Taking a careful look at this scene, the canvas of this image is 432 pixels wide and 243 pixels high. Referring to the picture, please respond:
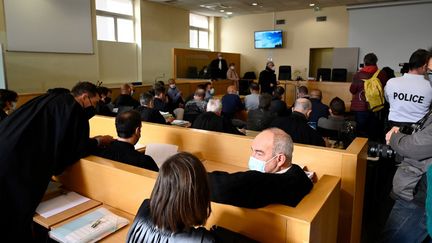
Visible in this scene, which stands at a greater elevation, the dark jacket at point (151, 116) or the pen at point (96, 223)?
the dark jacket at point (151, 116)

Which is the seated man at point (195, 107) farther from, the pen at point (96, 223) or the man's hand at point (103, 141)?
the pen at point (96, 223)

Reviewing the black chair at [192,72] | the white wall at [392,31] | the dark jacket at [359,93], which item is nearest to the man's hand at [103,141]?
the dark jacket at [359,93]

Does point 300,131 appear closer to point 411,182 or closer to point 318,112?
point 411,182

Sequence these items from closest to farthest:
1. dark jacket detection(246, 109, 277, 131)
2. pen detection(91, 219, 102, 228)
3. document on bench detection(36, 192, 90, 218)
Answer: pen detection(91, 219, 102, 228), document on bench detection(36, 192, 90, 218), dark jacket detection(246, 109, 277, 131)

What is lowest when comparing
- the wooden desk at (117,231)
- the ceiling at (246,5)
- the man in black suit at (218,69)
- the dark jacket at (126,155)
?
the wooden desk at (117,231)

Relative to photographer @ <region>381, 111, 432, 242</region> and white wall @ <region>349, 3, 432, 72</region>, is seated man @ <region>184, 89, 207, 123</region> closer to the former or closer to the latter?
photographer @ <region>381, 111, 432, 242</region>

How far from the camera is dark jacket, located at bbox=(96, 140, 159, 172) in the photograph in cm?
221

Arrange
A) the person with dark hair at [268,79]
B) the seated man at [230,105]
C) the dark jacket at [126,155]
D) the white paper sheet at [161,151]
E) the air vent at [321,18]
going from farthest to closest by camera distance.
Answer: the air vent at [321,18], the person with dark hair at [268,79], the seated man at [230,105], the white paper sheet at [161,151], the dark jacket at [126,155]

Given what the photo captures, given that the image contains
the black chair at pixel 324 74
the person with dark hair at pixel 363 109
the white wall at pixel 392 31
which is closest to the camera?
the person with dark hair at pixel 363 109

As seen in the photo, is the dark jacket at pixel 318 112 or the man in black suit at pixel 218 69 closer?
the dark jacket at pixel 318 112

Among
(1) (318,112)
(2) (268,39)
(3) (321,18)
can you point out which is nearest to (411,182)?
(1) (318,112)

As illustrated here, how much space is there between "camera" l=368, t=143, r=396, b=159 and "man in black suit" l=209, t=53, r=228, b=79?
316 inches

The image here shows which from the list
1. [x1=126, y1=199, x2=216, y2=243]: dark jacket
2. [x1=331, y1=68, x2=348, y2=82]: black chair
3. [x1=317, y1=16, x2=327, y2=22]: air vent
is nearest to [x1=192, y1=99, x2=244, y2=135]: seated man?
[x1=126, y1=199, x2=216, y2=243]: dark jacket

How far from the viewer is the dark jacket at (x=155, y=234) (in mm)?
1108
